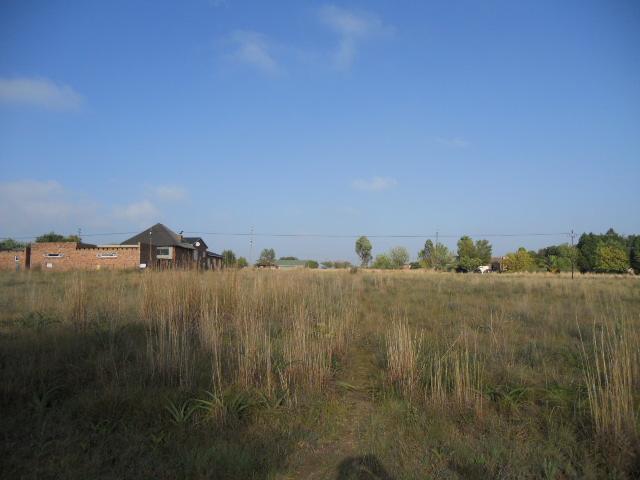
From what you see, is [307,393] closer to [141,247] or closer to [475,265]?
[141,247]

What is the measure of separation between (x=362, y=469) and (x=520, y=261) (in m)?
72.4

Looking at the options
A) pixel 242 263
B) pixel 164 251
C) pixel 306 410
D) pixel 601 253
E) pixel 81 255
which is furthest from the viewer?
pixel 601 253

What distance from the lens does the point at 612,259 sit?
178ft

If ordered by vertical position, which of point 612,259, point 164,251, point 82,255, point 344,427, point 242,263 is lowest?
point 344,427

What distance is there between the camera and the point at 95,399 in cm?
343

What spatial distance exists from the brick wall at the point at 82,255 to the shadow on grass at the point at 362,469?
3875 centimetres

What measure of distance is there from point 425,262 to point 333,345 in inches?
2926

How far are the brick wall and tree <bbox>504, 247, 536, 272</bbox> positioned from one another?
5851 centimetres

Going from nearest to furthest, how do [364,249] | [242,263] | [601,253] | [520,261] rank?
[242,263]
[601,253]
[520,261]
[364,249]

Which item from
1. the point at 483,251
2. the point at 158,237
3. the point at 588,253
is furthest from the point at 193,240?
the point at 588,253

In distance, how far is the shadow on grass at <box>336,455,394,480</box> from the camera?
260cm

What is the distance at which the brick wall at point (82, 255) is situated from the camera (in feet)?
123

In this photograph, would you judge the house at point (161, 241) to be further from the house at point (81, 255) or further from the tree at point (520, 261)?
the tree at point (520, 261)

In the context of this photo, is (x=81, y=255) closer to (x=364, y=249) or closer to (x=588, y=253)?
(x=364, y=249)
